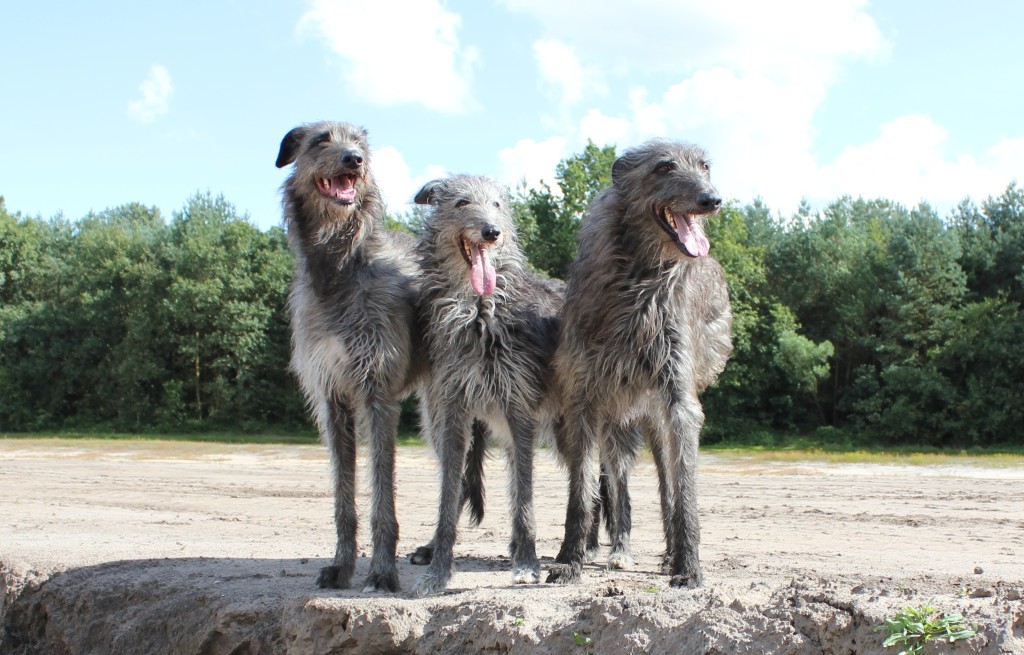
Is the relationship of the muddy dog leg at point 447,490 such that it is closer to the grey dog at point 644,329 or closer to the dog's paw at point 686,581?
the grey dog at point 644,329

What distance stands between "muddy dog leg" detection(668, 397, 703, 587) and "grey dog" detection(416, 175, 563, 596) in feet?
3.01

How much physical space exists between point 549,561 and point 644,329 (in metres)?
2.10

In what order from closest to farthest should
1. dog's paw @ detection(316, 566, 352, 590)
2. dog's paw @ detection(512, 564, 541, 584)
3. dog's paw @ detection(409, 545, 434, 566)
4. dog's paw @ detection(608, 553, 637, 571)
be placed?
dog's paw @ detection(512, 564, 541, 584), dog's paw @ detection(316, 566, 352, 590), dog's paw @ detection(608, 553, 637, 571), dog's paw @ detection(409, 545, 434, 566)

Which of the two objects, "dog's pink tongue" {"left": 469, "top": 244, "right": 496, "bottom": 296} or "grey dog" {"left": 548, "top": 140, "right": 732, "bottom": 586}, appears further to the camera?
"dog's pink tongue" {"left": 469, "top": 244, "right": 496, "bottom": 296}

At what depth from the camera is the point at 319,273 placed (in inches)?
259

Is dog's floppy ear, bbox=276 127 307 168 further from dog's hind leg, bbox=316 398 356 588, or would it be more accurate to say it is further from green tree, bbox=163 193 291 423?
green tree, bbox=163 193 291 423

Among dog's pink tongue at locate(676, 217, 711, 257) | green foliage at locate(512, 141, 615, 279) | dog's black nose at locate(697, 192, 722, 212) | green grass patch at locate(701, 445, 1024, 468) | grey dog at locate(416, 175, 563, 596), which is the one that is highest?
green foliage at locate(512, 141, 615, 279)

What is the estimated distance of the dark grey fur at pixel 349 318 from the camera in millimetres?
6391

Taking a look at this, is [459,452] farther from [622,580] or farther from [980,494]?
[980,494]

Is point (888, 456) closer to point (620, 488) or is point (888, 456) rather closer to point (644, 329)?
point (620, 488)

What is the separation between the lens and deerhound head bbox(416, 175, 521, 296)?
6.35 meters

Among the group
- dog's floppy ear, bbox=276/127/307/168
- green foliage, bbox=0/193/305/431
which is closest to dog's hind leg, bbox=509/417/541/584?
dog's floppy ear, bbox=276/127/307/168

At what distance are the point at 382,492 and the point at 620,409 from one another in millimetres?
1680

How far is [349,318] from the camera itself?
6.43m
